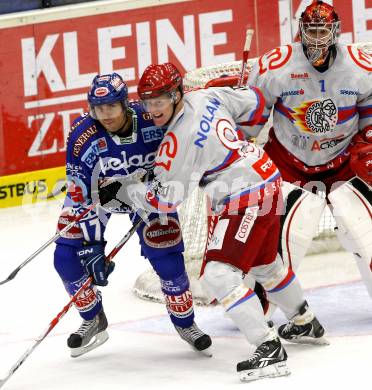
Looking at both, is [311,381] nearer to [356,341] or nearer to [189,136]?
[356,341]

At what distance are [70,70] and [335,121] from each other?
288cm

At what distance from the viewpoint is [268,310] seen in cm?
577

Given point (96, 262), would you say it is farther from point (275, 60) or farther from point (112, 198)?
point (275, 60)

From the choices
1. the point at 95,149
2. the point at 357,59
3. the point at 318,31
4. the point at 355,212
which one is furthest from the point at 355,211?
the point at 95,149

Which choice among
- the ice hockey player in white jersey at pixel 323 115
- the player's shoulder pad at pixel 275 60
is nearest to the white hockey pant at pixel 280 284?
the ice hockey player in white jersey at pixel 323 115

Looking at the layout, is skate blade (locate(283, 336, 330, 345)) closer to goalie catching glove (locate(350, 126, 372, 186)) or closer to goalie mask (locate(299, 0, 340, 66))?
goalie catching glove (locate(350, 126, 372, 186))

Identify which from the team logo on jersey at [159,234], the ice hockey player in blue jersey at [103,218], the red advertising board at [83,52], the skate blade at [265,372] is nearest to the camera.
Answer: the skate blade at [265,372]

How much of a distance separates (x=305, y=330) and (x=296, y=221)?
1.48 ft

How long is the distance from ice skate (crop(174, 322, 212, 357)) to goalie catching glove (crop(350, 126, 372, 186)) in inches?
35.7

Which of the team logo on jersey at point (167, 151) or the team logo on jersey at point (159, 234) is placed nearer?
the team logo on jersey at point (167, 151)

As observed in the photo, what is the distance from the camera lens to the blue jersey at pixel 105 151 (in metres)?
5.34

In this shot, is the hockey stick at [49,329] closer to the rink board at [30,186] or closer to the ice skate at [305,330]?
the ice skate at [305,330]

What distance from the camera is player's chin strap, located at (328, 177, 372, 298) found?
5.62m

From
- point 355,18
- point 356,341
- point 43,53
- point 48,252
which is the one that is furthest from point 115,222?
point 356,341
